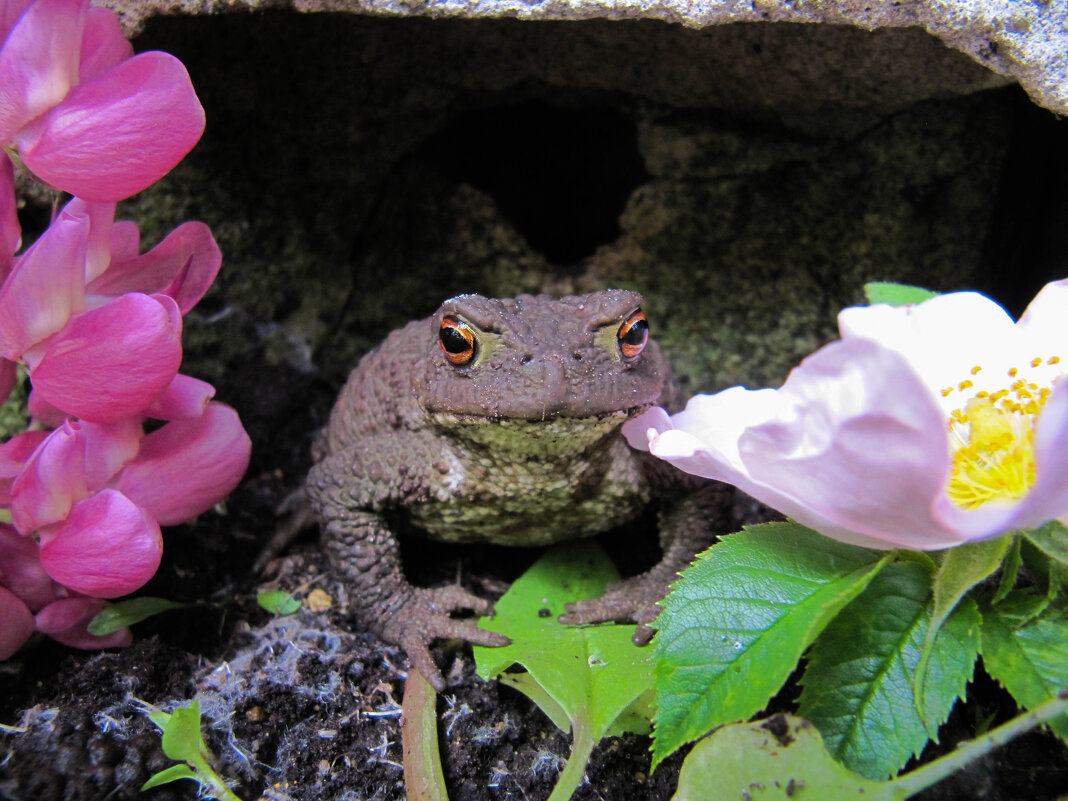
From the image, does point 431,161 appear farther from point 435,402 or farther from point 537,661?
point 537,661

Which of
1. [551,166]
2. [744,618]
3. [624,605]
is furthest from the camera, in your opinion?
[551,166]

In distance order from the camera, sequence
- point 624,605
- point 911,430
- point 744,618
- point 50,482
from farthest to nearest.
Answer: point 624,605, point 50,482, point 744,618, point 911,430

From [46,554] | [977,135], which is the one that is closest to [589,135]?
[977,135]

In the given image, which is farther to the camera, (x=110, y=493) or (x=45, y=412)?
(x=45, y=412)

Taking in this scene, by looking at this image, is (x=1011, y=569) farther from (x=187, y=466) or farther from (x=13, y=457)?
(x=13, y=457)

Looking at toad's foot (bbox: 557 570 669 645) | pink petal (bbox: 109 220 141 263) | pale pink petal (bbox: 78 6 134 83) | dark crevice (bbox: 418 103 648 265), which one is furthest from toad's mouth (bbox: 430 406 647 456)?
dark crevice (bbox: 418 103 648 265)

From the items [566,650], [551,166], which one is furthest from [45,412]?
[551,166]
